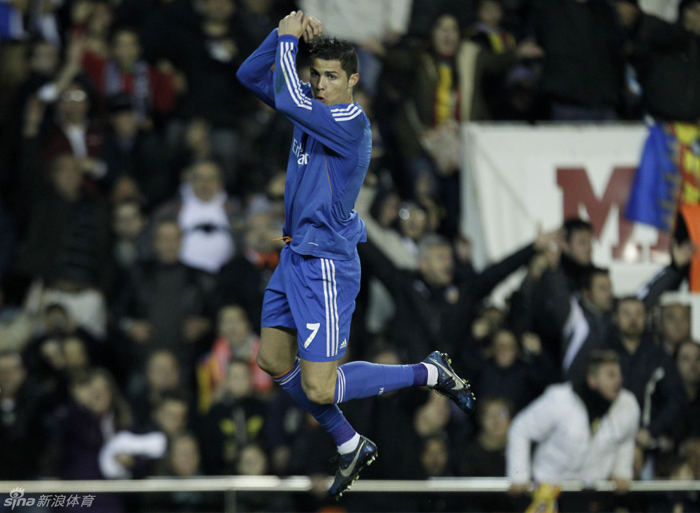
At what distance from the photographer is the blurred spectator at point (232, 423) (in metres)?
6.67

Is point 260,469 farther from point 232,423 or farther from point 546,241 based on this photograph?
point 546,241

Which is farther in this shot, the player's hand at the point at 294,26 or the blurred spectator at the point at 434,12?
the blurred spectator at the point at 434,12

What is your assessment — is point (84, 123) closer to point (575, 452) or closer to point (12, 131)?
point (12, 131)

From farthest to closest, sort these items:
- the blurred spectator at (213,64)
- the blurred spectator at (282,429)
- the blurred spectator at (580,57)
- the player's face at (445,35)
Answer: the blurred spectator at (580,57) < the player's face at (445,35) < the blurred spectator at (213,64) < the blurred spectator at (282,429)

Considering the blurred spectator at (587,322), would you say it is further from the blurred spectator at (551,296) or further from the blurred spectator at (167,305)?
the blurred spectator at (167,305)

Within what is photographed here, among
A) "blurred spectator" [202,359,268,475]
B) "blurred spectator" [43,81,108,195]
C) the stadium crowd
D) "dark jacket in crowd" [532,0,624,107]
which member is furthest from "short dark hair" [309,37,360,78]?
"dark jacket in crowd" [532,0,624,107]

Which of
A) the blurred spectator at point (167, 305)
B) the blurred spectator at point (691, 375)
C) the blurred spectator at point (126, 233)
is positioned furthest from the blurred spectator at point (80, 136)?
the blurred spectator at point (691, 375)

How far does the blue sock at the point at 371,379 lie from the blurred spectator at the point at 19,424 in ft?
8.67

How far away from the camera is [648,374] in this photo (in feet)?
23.4

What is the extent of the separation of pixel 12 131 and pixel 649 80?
4.73m

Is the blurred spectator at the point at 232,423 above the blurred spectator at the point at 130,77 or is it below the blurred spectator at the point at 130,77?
below

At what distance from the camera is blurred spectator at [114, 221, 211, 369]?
7.16 m

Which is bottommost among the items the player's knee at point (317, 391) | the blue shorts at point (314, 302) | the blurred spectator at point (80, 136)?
the player's knee at point (317, 391)

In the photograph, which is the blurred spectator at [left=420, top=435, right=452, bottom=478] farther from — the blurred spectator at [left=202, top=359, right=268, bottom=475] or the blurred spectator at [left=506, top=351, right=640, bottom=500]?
the blurred spectator at [left=202, top=359, right=268, bottom=475]
